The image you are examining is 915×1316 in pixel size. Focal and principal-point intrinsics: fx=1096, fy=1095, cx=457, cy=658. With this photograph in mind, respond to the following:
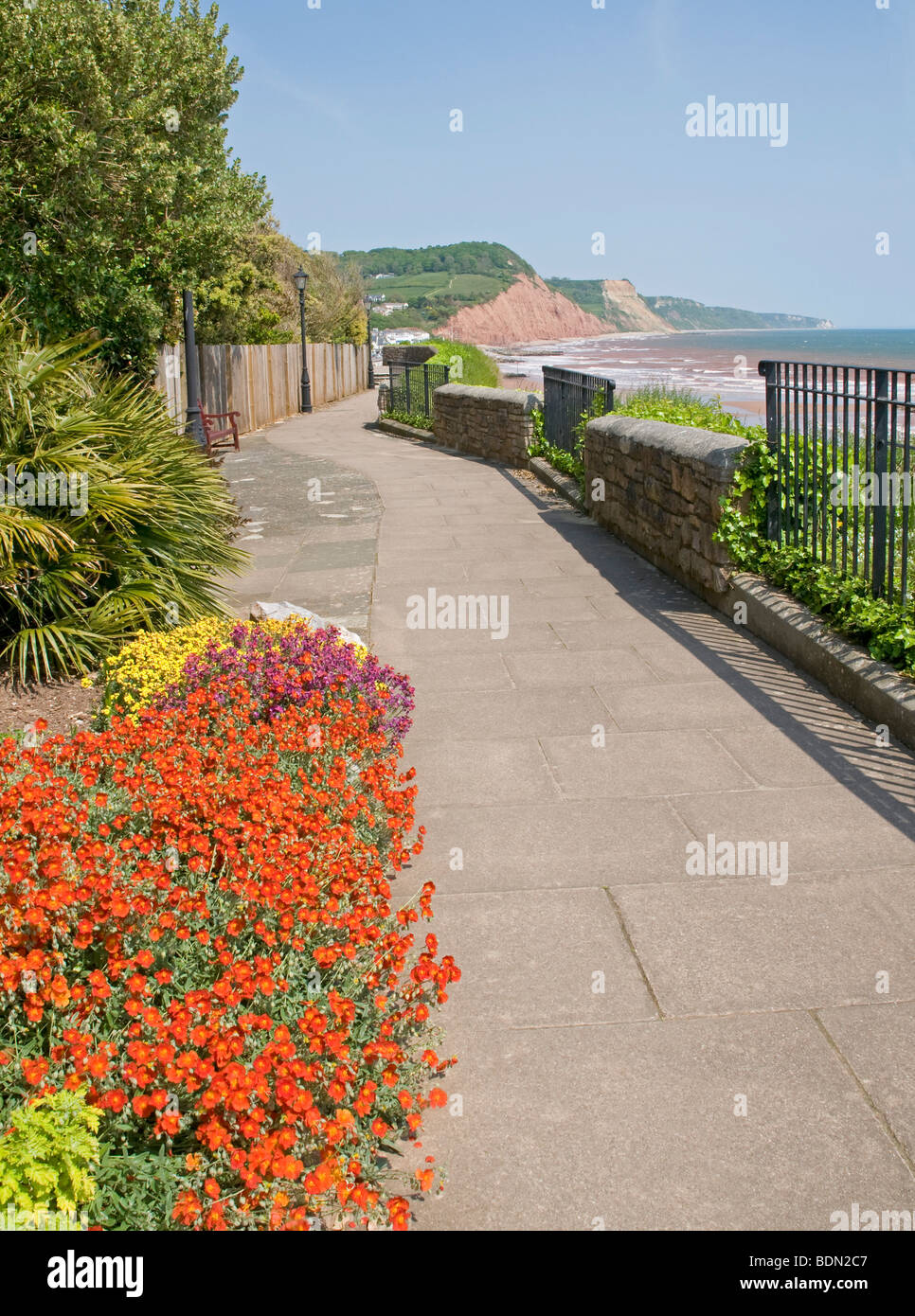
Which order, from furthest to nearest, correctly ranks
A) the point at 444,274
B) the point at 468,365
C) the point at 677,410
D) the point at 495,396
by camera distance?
the point at 444,274 → the point at 468,365 → the point at 495,396 → the point at 677,410

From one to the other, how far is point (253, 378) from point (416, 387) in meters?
4.18

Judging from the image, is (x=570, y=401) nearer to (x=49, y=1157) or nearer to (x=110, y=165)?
(x=110, y=165)

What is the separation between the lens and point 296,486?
588 inches

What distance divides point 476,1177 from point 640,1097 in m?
0.53

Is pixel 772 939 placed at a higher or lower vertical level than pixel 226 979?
lower

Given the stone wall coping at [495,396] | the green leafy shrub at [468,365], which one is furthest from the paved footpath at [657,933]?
the green leafy shrub at [468,365]

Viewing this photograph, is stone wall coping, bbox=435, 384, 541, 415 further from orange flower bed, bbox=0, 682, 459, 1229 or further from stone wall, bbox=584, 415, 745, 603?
orange flower bed, bbox=0, 682, 459, 1229

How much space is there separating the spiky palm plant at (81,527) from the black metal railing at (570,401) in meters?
6.21

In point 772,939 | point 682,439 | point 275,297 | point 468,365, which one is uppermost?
point 275,297

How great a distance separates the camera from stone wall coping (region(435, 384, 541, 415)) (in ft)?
52.6

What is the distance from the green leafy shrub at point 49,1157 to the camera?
7.44 feet

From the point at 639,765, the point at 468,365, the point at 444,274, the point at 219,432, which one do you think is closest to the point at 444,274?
the point at 444,274

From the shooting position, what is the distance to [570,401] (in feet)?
45.7
